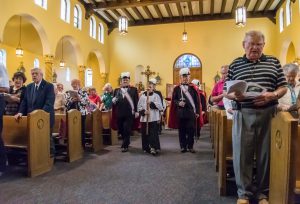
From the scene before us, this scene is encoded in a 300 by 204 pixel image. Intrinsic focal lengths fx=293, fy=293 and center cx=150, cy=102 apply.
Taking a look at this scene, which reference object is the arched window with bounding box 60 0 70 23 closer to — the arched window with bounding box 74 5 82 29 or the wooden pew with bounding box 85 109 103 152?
the arched window with bounding box 74 5 82 29

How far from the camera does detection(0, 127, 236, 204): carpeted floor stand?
10.3 ft

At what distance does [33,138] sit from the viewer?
4.16m

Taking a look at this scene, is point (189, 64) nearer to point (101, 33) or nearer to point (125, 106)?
point (101, 33)

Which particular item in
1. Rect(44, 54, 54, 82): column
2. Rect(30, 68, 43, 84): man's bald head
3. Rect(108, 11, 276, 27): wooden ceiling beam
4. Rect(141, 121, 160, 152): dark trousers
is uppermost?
Rect(108, 11, 276, 27): wooden ceiling beam

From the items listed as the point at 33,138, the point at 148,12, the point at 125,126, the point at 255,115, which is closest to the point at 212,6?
the point at 148,12

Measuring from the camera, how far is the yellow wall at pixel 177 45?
14.8 meters

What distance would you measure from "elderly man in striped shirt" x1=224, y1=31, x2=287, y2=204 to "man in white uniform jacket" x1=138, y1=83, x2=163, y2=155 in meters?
3.27

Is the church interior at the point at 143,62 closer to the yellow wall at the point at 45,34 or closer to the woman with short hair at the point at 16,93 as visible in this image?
the yellow wall at the point at 45,34

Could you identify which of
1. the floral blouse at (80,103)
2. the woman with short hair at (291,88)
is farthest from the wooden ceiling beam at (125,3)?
the woman with short hair at (291,88)

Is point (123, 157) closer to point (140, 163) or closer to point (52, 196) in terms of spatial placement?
point (140, 163)

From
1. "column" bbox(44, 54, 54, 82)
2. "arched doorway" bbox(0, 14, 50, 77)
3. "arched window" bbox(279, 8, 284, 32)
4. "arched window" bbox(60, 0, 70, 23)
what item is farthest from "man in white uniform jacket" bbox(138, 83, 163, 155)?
"arched window" bbox(279, 8, 284, 32)

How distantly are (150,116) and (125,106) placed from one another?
555 millimetres

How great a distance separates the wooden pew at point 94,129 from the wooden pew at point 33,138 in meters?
1.58

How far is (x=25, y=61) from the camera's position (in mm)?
14281
